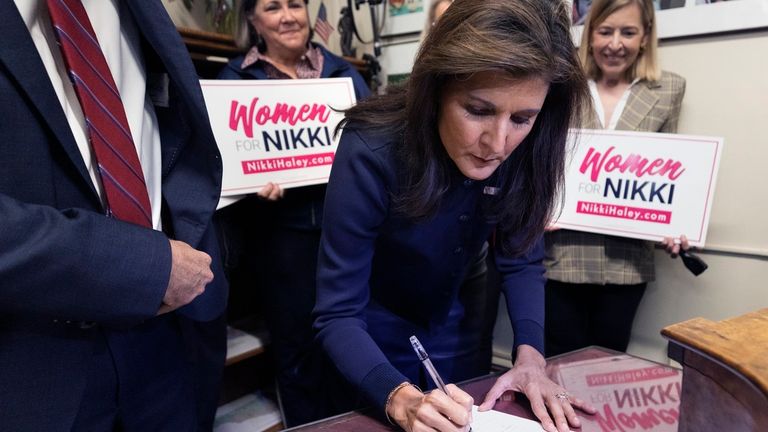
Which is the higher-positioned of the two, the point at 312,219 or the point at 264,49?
the point at 264,49

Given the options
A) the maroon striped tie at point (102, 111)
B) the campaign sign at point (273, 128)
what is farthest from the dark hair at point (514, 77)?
the campaign sign at point (273, 128)

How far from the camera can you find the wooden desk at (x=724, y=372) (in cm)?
48

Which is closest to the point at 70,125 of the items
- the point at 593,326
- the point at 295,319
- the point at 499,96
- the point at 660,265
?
the point at 499,96

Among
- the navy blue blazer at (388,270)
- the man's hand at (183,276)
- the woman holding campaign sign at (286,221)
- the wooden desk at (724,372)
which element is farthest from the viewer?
the woman holding campaign sign at (286,221)

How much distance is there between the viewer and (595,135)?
1.62 meters

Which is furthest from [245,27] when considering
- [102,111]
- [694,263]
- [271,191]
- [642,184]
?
[694,263]

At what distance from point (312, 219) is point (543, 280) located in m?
0.87

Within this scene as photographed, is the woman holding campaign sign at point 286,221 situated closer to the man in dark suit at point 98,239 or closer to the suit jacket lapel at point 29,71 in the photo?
the man in dark suit at point 98,239

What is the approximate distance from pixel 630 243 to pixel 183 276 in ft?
4.73

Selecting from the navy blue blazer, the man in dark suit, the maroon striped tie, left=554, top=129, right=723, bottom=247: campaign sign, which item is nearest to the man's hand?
the man in dark suit

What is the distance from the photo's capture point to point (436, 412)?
69 centimetres

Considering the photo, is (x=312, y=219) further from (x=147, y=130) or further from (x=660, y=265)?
(x=660, y=265)

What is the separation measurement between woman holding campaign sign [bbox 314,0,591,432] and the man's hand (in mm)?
216

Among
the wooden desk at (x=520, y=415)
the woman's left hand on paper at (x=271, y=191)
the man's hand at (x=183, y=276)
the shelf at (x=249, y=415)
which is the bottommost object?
the shelf at (x=249, y=415)
